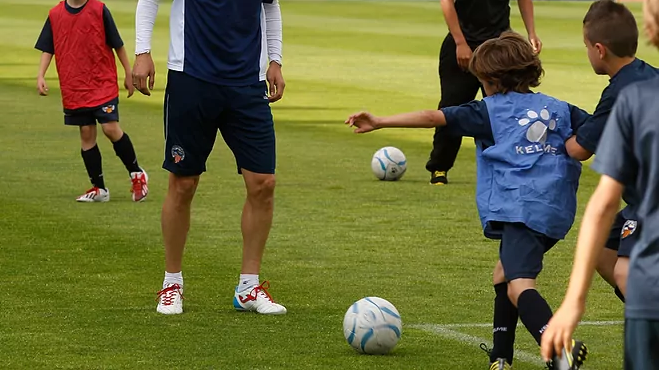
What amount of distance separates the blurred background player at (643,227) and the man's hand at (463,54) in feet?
25.6

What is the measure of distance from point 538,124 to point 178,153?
214 centimetres

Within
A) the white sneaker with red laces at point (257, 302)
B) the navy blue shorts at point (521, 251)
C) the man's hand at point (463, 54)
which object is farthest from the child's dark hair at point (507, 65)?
the man's hand at point (463, 54)

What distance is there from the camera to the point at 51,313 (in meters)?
7.51

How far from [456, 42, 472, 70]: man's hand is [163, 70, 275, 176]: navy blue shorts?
4525 millimetres

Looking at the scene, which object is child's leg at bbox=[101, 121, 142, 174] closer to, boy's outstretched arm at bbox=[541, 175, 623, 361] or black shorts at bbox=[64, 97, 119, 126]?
black shorts at bbox=[64, 97, 119, 126]

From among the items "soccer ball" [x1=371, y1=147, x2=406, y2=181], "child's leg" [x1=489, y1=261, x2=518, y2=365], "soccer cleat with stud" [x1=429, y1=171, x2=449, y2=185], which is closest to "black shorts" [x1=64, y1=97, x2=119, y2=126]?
"soccer ball" [x1=371, y1=147, x2=406, y2=181]

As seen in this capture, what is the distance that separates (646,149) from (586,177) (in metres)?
10.2

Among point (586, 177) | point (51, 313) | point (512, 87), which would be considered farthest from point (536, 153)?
point (586, 177)

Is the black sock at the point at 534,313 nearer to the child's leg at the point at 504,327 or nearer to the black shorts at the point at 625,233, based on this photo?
the child's leg at the point at 504,327

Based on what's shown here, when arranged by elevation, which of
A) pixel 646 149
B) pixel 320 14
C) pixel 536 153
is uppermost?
pixel 646 149

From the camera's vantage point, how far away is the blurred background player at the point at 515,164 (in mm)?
5883

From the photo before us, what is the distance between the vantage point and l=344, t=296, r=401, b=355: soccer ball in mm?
6508

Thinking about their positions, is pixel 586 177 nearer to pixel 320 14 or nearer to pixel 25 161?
pixel 25 161

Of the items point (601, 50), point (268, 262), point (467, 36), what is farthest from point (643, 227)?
point (467, 36)
